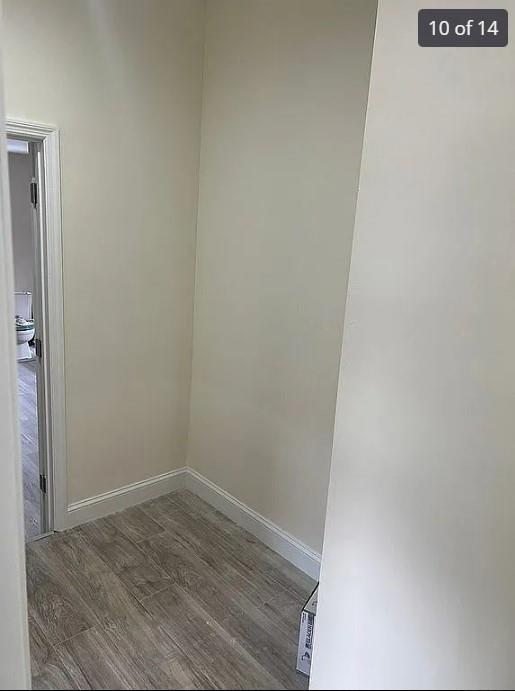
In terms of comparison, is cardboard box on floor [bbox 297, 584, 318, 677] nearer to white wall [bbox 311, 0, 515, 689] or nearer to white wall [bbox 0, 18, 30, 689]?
white wall [bbox 311, 0, 515, 689]

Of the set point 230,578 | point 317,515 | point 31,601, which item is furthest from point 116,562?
point 317,515

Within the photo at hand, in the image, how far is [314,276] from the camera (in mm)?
1682

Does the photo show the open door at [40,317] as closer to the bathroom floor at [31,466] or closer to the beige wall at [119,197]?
the bathroom floor at [31,466]

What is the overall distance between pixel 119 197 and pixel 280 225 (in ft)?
2.24

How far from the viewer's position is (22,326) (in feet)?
3.55

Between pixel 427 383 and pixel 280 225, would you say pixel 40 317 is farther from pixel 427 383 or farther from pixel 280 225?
pixel 427 383

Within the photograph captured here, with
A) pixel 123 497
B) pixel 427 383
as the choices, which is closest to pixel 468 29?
pixel 427 383

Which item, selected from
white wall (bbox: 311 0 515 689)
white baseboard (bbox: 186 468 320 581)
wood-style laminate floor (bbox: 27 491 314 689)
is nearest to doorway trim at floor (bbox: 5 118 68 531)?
wood-style laminate floor (bbox: 27 491 314 689)

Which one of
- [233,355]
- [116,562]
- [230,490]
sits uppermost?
[233,355]

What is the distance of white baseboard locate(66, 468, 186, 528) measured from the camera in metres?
1.81

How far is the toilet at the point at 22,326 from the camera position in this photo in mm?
961

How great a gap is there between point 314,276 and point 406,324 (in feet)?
2.98

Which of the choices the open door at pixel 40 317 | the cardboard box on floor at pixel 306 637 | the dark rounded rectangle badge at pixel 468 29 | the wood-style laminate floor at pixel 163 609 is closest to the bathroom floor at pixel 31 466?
the open door at pixel 40 317

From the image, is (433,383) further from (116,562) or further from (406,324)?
(116,562)
